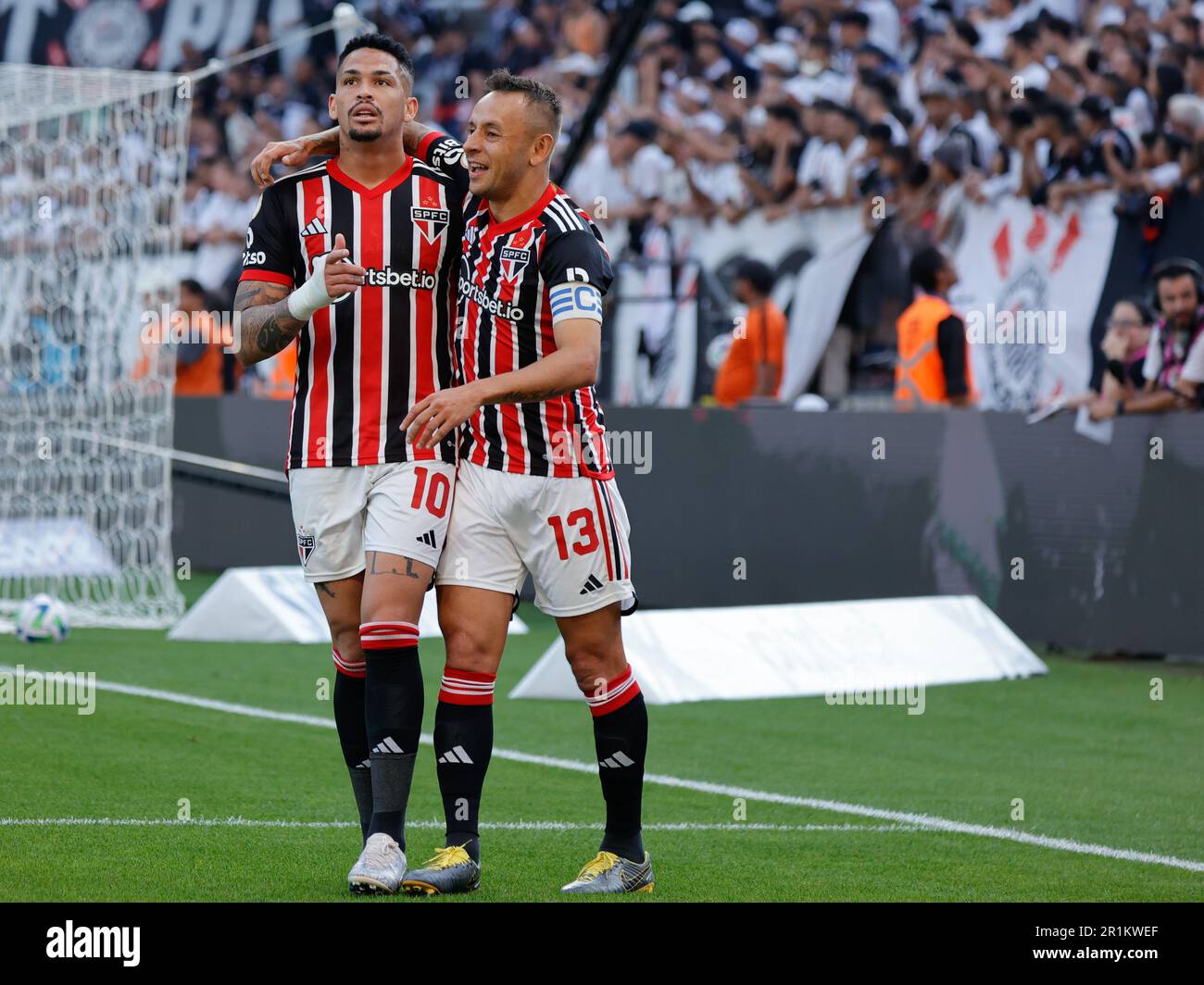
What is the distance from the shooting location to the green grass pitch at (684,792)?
17.5ft

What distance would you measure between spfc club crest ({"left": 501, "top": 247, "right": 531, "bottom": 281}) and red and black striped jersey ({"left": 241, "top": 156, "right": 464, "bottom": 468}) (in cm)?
37

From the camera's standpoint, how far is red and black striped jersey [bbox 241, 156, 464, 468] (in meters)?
5.32

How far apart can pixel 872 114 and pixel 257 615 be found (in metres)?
5.97

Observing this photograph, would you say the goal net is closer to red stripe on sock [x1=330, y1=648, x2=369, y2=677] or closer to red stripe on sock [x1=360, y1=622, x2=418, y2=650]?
red stripe on sock [x1=330, y1=648, x2=369, y2=677]

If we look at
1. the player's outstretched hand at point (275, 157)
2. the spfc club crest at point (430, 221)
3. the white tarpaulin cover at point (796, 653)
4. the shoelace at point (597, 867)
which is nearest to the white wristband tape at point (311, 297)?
the spfc club crest at point (430, 221)

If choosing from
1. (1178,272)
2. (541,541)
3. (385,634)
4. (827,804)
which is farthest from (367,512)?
(1178,272)

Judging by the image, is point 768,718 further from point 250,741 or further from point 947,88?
point 947,88

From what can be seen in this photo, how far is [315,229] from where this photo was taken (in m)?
5.38

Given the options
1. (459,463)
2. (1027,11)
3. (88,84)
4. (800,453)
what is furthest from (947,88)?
(459,463)

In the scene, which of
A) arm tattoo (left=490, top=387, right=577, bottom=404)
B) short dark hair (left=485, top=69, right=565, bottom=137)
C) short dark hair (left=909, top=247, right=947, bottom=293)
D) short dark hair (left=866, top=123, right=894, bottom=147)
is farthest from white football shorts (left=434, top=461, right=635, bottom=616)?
short dark hair (left=866, top=123, right=894, bottom=147)

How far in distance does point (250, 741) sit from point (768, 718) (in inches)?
93.4

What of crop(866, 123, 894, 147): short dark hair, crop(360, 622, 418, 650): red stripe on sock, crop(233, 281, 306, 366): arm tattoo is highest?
crop(866, 123, 894, 147): short dark hair

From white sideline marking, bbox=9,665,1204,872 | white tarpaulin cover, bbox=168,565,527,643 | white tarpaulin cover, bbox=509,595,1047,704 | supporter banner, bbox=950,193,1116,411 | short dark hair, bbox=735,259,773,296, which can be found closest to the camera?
white sideline marking, bbox=9,665,1204,872

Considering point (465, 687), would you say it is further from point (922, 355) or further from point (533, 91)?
point (922, 355)
